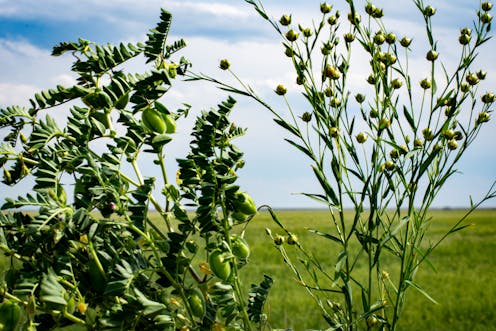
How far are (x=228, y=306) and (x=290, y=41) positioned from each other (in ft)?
2.10

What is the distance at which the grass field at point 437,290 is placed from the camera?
470 cm

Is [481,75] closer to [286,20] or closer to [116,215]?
[286,20]

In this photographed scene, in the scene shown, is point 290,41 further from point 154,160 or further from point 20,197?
point 20,197

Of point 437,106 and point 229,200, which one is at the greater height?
point 437,106

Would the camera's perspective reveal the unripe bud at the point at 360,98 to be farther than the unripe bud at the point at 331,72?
Yes

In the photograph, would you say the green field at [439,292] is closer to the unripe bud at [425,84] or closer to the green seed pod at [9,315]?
the unripe bud at [425,84]

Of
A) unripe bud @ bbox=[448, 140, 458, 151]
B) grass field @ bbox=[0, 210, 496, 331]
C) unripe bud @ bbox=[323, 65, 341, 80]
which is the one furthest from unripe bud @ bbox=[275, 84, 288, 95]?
grass field @ bbox=[0, 210, 496, 331]

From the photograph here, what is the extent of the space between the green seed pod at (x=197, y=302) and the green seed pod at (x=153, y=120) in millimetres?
329

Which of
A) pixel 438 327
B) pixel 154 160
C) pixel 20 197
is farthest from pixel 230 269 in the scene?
pixel 438 327

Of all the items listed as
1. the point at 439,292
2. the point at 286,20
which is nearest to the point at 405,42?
the point at 286,20

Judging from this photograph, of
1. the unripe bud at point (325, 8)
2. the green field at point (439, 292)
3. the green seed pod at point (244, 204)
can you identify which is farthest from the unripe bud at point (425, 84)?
the green field at point (439, 292)

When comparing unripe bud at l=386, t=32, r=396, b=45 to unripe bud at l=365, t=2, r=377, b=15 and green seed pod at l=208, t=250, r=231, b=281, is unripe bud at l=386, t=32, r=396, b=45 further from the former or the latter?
green seed pod at l=208, t=250, r=231, b=281

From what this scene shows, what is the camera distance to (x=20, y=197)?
1.09 m

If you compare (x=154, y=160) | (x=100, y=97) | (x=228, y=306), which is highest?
(x=100, y=97)
